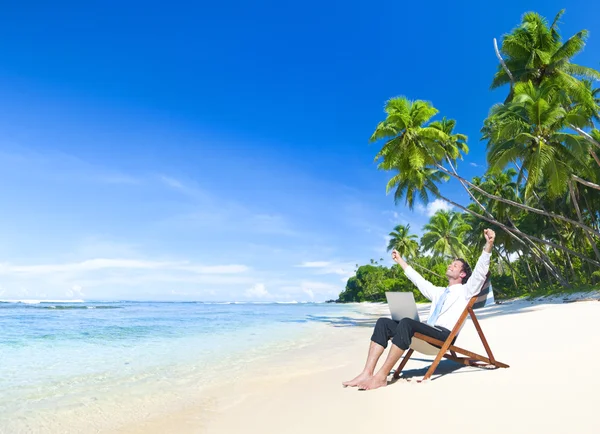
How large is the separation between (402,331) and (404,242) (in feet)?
155

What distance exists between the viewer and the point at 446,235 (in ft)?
135

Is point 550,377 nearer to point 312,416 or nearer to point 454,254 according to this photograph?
point 312,416

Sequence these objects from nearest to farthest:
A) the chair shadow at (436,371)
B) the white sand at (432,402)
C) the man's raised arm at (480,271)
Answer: the white sand at (432,402) → the man's raised arm at (480,271) → the chair shadow at (436,371)

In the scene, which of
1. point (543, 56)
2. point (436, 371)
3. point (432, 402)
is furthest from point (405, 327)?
point (543, 56)

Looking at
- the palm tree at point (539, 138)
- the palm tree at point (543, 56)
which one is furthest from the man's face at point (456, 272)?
the palm tree at point (543, 56)

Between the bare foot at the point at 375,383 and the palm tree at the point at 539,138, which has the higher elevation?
the palm tree at the point at 539,138

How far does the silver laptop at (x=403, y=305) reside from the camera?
4.20m

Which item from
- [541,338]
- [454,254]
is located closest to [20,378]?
[541,338]

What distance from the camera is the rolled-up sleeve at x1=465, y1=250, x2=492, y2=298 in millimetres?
4094

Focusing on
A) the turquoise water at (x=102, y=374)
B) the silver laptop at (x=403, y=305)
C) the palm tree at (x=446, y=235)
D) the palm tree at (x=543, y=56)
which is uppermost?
the palm tree at (x=543, y=56)

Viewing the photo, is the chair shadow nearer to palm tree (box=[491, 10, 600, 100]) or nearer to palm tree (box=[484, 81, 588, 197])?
palm tree (box=[484, 81, 588, 197])

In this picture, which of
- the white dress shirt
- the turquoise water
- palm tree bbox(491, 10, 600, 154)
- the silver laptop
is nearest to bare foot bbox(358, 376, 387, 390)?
the silver laptop

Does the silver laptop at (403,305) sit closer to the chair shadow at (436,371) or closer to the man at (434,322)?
the man at (434,322)

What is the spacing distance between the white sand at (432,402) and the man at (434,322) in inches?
7.9
